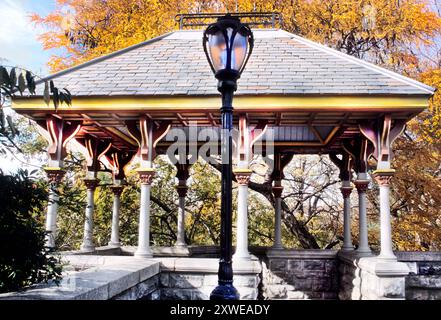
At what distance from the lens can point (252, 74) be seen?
8445mm

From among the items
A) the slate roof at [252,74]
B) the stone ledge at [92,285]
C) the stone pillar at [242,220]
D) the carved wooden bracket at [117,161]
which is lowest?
the stone ledge at [92,285]

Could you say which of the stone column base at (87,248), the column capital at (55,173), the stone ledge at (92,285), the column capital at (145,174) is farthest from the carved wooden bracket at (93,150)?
the stone ledge at (92,285)

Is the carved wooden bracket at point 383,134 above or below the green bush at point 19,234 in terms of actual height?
above

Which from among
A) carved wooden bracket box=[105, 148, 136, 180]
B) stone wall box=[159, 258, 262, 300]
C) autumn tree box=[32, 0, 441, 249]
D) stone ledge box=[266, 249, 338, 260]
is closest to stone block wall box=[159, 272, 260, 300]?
stone wall box=[159, 258, 262, 300]

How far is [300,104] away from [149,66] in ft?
11.4

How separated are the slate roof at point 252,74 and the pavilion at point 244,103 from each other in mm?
20

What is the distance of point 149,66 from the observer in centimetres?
909

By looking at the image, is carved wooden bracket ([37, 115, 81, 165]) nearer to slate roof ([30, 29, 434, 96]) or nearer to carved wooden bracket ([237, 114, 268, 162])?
slate roof ([30, 29, 434, 96])

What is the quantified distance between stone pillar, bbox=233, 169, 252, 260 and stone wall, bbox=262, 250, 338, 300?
358 cm

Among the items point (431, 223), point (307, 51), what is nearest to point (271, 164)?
point (307, 51)

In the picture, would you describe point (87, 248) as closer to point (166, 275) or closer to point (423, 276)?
point (166, 275)

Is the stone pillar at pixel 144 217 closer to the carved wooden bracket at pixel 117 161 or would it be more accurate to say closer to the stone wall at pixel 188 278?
the stone wall at pixel 188 278

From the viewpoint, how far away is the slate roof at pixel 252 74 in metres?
7.69
